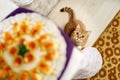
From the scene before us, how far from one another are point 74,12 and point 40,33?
2.36ft

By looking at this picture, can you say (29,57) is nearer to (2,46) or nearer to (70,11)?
(2,46)

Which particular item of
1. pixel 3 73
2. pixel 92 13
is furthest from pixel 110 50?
pixel 3 73

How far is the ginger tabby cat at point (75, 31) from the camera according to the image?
1.35 m

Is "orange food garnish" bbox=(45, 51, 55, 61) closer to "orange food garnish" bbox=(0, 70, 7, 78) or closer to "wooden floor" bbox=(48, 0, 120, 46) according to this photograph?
"orange food garnish" bbox=(0, 70, 7, 78)

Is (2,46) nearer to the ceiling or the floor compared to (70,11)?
nearer to the ceiling

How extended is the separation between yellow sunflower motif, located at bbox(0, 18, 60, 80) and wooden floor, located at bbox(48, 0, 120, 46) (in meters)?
0.68

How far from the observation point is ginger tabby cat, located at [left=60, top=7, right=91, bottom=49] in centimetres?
135

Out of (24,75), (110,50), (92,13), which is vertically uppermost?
(24,75)

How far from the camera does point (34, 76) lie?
2.85ft

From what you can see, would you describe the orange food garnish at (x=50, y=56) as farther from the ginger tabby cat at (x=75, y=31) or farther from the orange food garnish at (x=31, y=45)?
the ginger tabby cat at (x=75, y=31)

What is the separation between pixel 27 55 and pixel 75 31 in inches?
20.7

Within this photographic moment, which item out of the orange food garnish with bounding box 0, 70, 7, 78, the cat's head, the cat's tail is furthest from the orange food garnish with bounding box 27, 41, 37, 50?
the cat's tail

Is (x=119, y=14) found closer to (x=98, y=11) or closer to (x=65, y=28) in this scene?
(x=98, y=11)

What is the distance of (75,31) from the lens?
1.36 m
